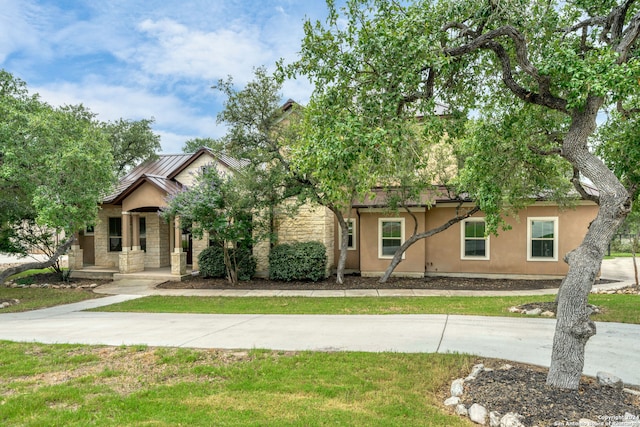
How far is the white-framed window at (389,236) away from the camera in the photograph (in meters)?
16.4

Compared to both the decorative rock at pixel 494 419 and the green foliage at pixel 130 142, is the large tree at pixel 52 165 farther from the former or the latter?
the green foliage at pixel 130 142

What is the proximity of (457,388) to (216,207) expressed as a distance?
1131 centimetres

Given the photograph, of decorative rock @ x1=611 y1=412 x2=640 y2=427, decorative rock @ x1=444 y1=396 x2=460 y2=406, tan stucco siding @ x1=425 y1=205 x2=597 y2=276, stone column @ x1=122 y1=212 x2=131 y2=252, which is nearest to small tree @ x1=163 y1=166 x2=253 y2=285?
stone column @ x1=122 y1=212 x2=131 y2=252

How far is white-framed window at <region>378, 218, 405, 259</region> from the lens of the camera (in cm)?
1641

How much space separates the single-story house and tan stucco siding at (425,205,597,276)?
0.03 meters

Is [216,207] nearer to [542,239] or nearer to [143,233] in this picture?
[143,233]

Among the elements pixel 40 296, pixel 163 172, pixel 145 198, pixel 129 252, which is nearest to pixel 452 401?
pixel 40 296

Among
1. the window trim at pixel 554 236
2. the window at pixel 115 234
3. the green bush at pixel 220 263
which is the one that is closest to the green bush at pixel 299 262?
the green bush at pixel 220 263

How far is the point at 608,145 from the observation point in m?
8.13

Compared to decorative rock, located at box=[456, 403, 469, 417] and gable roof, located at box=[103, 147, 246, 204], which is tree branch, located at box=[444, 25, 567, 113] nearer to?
decorative rock, located at box=[456, 403, 469, 417]

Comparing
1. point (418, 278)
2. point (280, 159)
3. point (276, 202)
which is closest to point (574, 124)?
point (280, 159)

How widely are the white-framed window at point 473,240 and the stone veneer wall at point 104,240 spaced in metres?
16.1

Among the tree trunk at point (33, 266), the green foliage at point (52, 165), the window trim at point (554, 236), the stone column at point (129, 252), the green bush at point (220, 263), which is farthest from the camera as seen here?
the stone column at point (129, 252)

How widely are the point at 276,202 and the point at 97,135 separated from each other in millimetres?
6290
